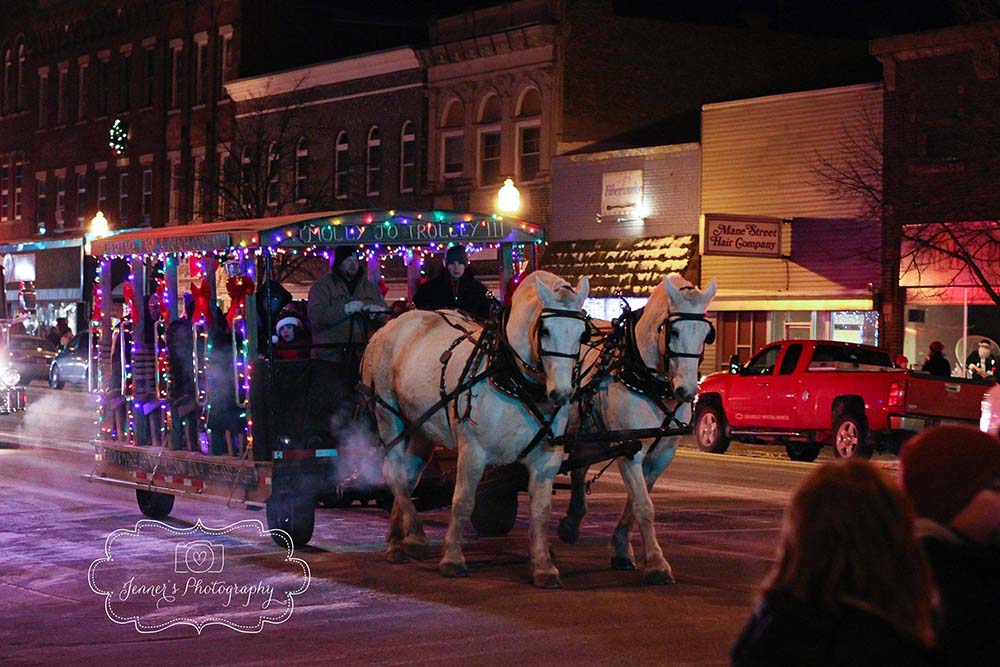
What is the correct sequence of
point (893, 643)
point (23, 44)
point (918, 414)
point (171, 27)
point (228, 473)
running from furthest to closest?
point (23, 44) < point (171, 27) < point (918, 414) < point (228, 473) < point (893, 643)

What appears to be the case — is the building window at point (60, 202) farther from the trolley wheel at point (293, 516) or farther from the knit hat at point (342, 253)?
the trolley wheel at point (293, 516)

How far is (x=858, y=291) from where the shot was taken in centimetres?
3266

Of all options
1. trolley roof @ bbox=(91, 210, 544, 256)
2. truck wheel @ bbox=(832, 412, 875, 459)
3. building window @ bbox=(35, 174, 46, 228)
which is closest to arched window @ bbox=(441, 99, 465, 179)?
truck wheel @ bbox=(832, 412, 875, 459)

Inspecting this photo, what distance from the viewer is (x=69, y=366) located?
43125 millimetres

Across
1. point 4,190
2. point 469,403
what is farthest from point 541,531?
point 4,190

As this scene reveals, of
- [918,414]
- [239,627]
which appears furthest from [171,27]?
[239,627]

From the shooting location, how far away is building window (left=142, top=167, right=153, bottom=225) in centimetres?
5547

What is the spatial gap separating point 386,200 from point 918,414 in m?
Result: 25.0

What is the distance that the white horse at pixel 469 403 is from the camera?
10867mm

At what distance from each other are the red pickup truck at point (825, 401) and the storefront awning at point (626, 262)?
9.80 meters

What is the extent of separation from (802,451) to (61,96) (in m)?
43.5

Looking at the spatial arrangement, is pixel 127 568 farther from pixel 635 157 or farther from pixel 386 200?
pixel 386 200

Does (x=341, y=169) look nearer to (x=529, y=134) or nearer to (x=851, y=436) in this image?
(x=529, y=134)

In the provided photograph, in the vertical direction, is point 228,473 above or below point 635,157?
below
